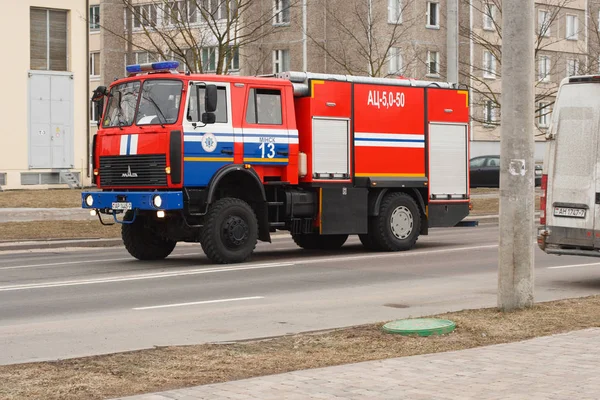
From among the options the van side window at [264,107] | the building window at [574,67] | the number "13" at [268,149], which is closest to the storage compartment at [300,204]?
the number "13" at [268,149]

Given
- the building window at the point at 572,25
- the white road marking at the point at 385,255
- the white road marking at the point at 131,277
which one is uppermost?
the building window at the point at 572,25

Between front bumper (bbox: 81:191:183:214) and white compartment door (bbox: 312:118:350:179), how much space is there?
2927 mm

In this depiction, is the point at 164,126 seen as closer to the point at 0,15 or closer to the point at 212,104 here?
the point at 212,104

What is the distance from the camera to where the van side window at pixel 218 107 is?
17.6m

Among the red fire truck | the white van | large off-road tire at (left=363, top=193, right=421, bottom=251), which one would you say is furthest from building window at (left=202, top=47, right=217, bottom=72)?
the white van

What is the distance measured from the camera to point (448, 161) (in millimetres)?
21281

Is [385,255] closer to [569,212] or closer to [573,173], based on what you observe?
[569,212]

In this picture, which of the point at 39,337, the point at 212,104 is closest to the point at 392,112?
the point at 212,104

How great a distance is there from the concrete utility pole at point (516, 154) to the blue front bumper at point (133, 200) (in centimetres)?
692

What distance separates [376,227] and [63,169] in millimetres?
25502

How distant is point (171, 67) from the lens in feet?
59.0

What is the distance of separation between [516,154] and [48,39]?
113 feet

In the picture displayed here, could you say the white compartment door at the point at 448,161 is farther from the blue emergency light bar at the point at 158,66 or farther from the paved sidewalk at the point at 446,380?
the paved sidewalk at the point at 446,380

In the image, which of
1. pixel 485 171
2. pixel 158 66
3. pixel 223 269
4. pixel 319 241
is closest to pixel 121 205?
pixel 223 269
